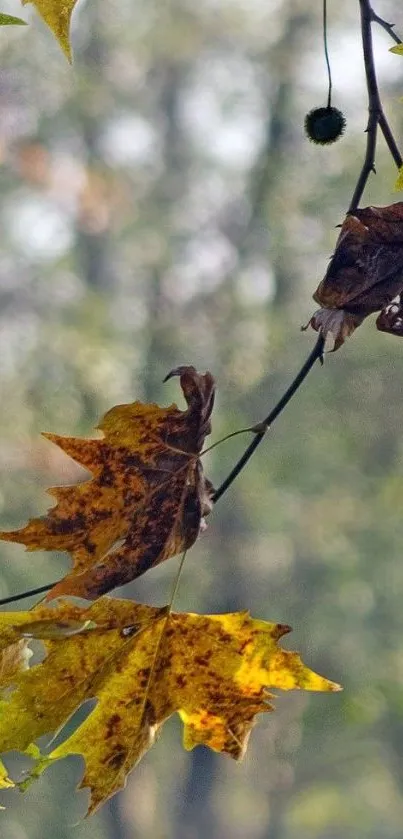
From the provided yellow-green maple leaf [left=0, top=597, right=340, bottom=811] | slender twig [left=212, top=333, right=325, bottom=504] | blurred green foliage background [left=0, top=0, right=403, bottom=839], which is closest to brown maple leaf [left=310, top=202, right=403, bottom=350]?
slender twig [left=212, top=333, right=325, bottom=504]

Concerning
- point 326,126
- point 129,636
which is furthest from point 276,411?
point 326,126

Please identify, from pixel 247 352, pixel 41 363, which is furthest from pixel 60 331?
pixel 247 352

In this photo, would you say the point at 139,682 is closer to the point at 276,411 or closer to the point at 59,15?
the point at 276,411

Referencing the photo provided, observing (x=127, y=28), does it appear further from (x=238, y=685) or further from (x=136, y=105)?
(x=238, y=685)

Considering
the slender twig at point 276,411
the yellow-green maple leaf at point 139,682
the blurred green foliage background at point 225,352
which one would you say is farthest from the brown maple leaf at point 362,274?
the blurred green foliage background at point 225,352

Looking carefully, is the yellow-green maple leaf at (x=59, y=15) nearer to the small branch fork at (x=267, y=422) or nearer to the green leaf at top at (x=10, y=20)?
the green leaf at top at (x=10, y=20)

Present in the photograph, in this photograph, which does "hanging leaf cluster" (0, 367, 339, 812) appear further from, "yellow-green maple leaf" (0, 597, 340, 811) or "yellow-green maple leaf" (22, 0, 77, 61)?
"yellow-green maple leaf" (22, 0, 77, 61)
